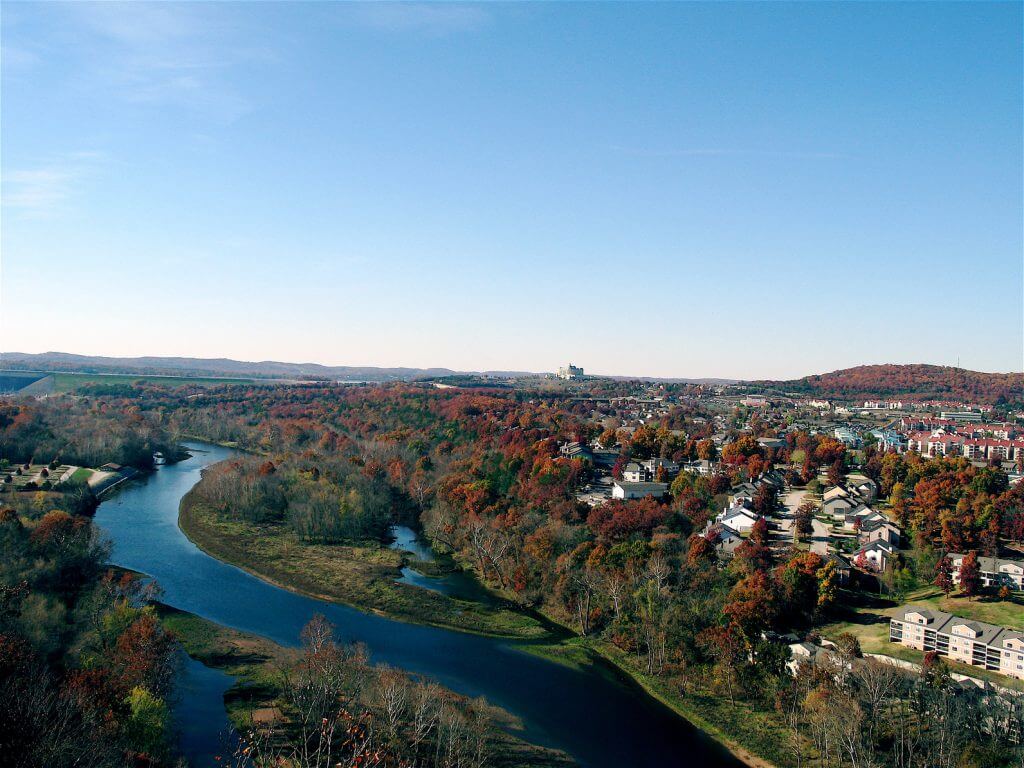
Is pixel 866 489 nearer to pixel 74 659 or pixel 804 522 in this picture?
pixel 804 522

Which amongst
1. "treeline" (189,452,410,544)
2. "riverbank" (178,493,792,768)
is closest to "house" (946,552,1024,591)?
"riverbank" (178,493,792,768)

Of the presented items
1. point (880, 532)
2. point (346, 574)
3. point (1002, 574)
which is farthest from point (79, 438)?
point (1002, 574)

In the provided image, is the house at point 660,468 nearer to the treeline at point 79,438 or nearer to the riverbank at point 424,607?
the riverbank at point 424,607

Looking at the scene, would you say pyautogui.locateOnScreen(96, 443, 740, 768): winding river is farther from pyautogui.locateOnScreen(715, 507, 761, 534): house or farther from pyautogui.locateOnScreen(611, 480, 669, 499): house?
pyautogui.locateOnScreen(611, 480, 669, 499): house

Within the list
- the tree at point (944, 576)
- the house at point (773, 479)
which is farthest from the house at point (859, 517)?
the tree at point (944, 576)

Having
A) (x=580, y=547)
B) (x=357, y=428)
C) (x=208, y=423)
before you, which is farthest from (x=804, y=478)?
(x=208, y=423)

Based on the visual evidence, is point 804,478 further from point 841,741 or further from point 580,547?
point 841,741

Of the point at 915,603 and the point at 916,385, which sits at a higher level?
the point at 916,385
